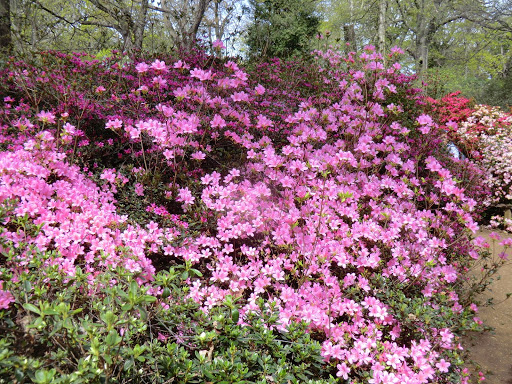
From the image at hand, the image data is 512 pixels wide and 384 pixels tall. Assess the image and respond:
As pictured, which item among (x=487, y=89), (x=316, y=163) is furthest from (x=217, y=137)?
(x=487, y=89)

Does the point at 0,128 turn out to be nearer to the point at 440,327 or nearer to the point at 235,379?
A: the point at 235,379

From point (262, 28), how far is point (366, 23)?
12479 mm

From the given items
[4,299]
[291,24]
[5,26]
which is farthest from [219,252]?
[291,24]

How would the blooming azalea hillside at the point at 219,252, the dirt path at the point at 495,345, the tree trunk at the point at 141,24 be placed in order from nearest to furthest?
the blooming azalea hillside at the point at 219,252, the dirt path at the point at 495,345, the tree trunk at the point at 141,24

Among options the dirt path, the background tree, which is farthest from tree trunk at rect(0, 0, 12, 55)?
the dirt path

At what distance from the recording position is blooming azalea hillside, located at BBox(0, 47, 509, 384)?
146cm

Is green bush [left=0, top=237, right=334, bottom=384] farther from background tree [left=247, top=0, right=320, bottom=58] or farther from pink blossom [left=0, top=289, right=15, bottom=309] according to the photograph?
background tree [left=247, top=0, right=320, bottom=58]

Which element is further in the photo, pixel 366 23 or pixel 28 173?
pixel 366 23

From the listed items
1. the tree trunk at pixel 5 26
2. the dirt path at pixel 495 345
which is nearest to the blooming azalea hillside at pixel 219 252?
the dirt path at pixel 495 345

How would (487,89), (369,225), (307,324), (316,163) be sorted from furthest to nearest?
(487,89), (316,163), (369,225), (307,324)

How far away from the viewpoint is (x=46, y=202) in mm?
2395

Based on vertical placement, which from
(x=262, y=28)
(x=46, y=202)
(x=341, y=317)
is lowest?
(x=341, y=317)

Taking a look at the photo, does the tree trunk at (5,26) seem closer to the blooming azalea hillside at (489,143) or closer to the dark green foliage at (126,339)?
the dark green foliage at (126,339)

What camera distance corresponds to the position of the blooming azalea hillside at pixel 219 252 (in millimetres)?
1456
